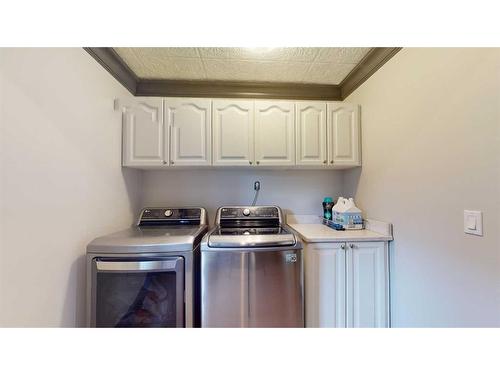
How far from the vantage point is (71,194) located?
3.90 feet

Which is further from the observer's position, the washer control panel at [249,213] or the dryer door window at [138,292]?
the washer control panel at [249,213]

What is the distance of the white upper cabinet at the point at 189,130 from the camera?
1.77 metres

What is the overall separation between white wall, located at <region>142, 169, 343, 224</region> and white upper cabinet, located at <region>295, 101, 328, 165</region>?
1.15 feet

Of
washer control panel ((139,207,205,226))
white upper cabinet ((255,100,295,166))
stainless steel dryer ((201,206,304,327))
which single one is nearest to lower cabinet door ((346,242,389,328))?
stainless steel dryer ((201,206,304,327))

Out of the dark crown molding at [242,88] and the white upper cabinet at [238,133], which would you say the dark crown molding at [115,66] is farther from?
the white upper cabinet at [238,133]

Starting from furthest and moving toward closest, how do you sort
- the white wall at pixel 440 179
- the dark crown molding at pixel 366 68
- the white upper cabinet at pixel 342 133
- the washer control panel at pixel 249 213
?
the washer control panel at pixel 249 213, the white upper cabinet at pixel 342 133, the dark crown molding at pixel 366 68, the white wall at pixel 440 179

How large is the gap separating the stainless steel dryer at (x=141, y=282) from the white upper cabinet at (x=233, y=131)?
Answer: 2.71 ft

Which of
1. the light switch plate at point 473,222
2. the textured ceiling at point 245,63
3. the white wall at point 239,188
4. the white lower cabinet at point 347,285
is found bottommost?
the white lower cabinet at point 347,285

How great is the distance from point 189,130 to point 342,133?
1396mm

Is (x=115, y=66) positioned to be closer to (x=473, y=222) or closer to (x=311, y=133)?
(x=311, y=133)

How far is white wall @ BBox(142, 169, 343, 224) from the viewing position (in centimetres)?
212

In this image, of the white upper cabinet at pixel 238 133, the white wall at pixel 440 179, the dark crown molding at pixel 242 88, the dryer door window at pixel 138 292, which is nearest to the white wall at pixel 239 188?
the white upper cabinet at pixel 238 133

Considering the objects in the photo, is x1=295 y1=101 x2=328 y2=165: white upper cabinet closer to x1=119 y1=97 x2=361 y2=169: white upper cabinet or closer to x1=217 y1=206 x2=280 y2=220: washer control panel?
x1=119 y1=97 x2=361 y2=169: white upper cabinet
